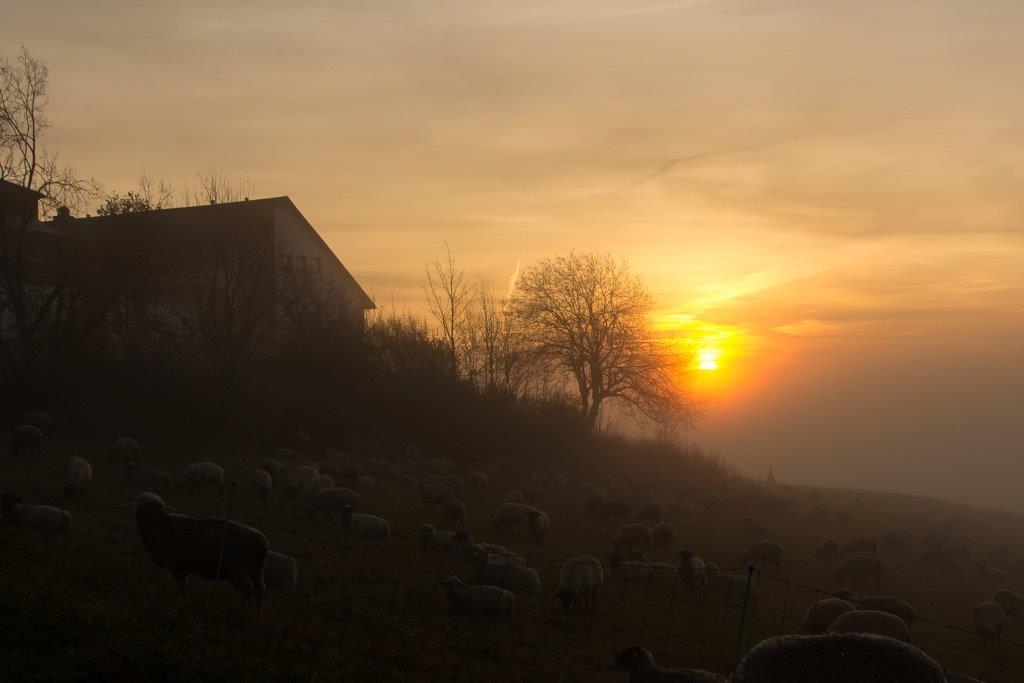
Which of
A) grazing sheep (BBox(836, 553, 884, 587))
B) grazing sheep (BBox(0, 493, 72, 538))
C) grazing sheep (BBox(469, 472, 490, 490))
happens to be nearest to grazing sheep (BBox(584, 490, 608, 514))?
grazing sheep (BBox(469, 472, 490, 490))

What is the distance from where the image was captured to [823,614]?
52.9 ft

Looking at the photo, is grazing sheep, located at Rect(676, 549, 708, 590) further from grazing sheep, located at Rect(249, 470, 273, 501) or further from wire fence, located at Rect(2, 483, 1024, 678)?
grazing sheep, located at Rect(249, 470, 273, 501)

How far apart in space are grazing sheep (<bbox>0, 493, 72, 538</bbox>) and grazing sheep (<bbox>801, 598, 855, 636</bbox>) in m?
14.2

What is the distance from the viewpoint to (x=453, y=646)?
470 inches

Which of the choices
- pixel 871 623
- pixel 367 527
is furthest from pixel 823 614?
pixel 367 527

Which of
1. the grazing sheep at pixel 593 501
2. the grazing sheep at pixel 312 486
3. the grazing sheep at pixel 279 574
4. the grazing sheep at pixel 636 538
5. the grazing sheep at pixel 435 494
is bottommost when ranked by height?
the grazing sheep at pixel 636 538

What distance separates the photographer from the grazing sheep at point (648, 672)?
34.1 feet

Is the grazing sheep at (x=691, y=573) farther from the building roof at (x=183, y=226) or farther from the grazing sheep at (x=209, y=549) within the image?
the building roof at (x=183, y=226)

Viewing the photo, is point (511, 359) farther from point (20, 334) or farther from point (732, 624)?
point (732, 624)

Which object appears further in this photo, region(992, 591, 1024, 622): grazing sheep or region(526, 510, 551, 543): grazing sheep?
region(526, 510, 551, 543): grazing sheep

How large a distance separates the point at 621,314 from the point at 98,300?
31375 mm

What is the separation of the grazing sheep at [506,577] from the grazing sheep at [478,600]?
1573 mm

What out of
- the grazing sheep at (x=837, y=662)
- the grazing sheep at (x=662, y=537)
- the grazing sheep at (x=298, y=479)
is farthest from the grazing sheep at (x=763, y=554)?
the grazing sheep at (x=837, y=662)

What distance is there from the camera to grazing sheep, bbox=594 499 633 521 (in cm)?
2889
